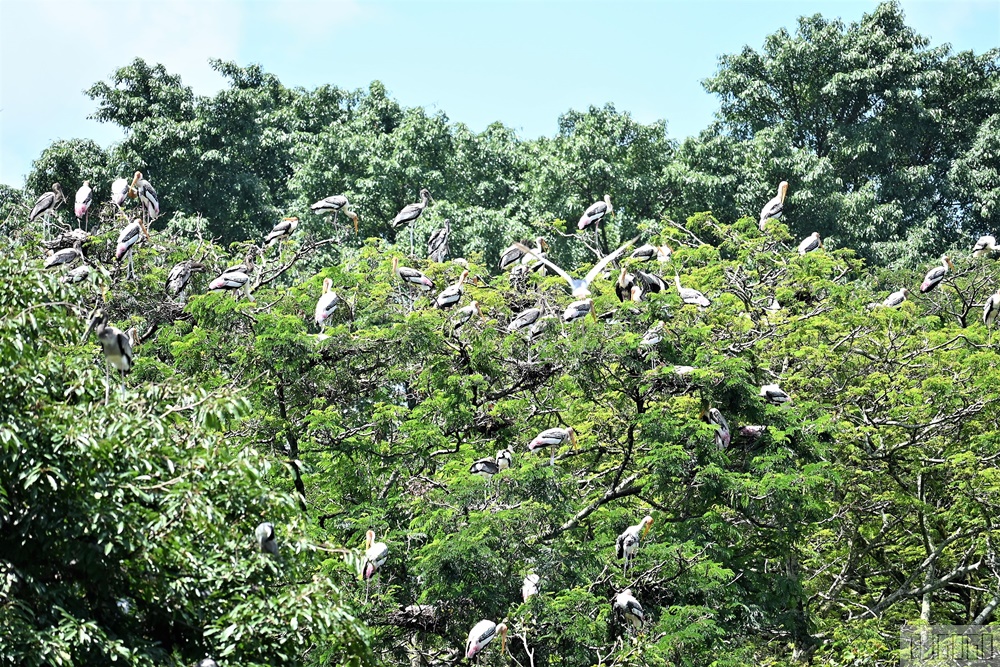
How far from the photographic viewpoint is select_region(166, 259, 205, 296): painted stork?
1556cm

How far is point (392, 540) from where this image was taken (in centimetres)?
1306

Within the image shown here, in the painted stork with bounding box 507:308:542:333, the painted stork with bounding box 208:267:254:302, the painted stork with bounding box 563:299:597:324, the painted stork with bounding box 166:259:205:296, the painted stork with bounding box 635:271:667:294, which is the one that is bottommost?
the painted stork with bounding box 563:299:597:324

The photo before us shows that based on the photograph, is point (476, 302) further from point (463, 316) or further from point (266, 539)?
point (266, 539)

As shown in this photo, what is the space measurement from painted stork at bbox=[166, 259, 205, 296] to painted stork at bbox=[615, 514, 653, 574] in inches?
229

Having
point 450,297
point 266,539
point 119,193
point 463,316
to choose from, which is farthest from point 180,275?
point 266,539

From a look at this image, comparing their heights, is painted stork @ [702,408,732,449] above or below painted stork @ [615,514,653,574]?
above

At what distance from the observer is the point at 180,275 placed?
15555 mm

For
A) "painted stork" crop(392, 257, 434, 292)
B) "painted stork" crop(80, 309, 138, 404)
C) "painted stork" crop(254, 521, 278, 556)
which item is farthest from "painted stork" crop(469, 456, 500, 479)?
"painted stork" crop(80, 309, 138, 404)

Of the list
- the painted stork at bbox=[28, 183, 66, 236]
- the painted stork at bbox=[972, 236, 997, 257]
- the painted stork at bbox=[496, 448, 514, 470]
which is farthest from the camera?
the painted stork at bbox=[972, 236, 997, 257]

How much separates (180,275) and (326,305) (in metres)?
2.00

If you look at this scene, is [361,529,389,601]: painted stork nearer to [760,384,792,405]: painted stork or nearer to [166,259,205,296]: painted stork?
[760,384,792,405]: painted stork

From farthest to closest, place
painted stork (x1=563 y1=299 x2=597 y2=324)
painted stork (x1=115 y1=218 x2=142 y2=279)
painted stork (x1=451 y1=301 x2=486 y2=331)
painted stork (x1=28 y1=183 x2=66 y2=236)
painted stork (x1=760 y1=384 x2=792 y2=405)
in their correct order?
painted stork (x1=28 y1=183 x2=66 y2=236)
painted stork (x1=115 y1=218 x2=142 y2=279)
painted stork (x1=451 y1=301 x2=486 y2=331)
painted stork (x1=760 y1=384 x2=792 y2=405)
painted stork (x1=563 y1=299 x2=597 y2=324)

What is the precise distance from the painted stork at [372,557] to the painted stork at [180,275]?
4.41 metres

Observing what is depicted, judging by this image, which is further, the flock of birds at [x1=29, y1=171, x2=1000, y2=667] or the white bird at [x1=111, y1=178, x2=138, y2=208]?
the white bird at [x1=111, y1=178, x2=138, y2=208]
